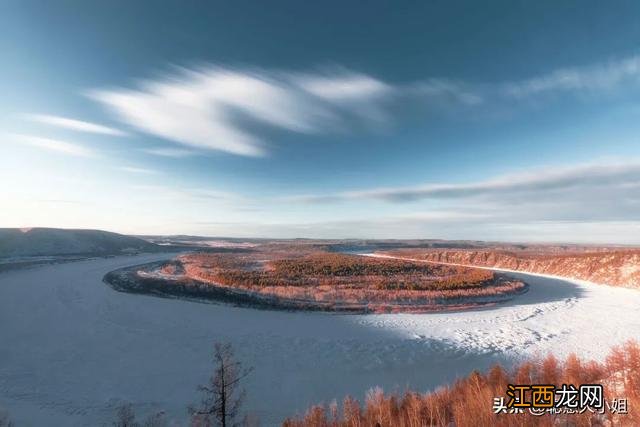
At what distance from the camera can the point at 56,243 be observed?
87875mm

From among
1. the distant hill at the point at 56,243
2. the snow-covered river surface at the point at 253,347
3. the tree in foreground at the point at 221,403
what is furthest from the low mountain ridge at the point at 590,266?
the distant hill at the point at 56,243

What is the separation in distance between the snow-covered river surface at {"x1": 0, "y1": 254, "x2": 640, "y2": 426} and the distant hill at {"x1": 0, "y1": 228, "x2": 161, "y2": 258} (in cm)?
6163

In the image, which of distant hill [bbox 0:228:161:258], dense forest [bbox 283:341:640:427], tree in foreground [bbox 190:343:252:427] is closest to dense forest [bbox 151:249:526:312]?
tree in foreground [bbox 190:343:252:427]

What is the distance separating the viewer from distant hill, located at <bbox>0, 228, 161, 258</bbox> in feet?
251

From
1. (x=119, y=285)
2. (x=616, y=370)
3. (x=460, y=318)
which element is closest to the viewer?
(x=616, y=370)

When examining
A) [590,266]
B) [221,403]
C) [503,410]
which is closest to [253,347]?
[221,403]

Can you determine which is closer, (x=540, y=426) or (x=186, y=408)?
(x=540, y=426)

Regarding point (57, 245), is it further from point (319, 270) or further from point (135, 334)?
point (135, 334)

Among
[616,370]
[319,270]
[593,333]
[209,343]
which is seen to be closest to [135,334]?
[209,343]

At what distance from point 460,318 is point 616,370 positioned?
17.9m

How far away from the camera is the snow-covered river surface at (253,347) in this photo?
13.3 meters

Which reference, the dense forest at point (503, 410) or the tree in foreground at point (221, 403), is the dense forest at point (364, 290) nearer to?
the tree in foreground at point (221, 403)

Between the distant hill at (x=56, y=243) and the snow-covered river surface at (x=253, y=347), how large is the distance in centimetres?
6163

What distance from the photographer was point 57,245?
8700 cm
